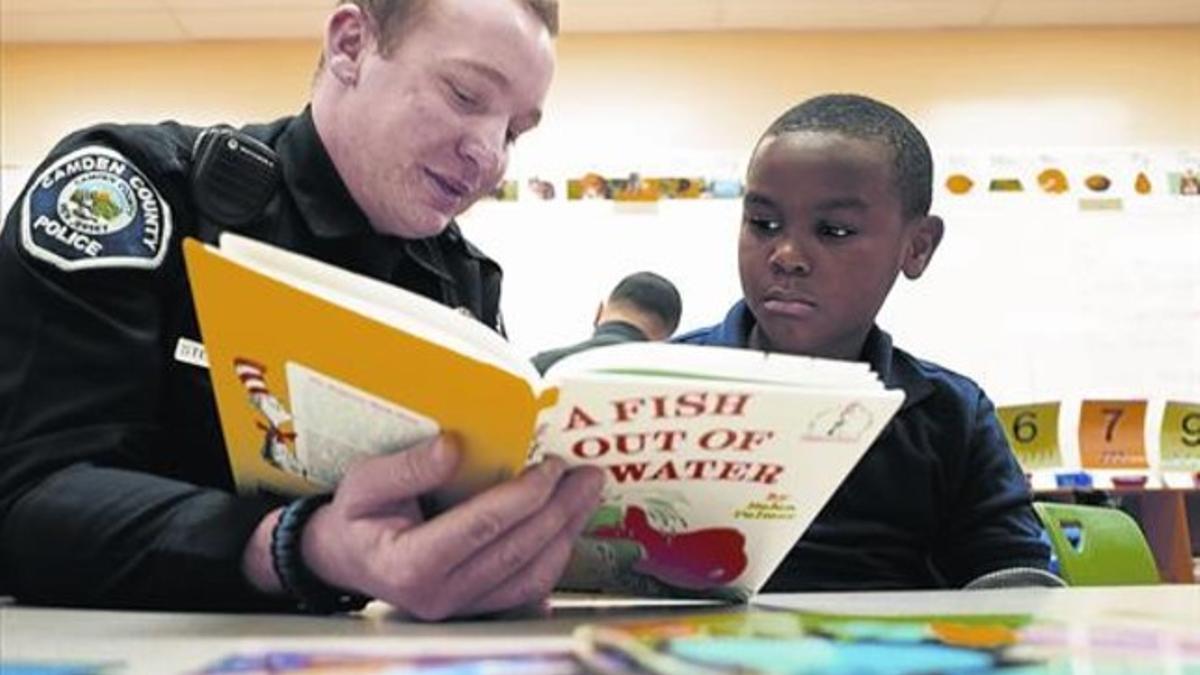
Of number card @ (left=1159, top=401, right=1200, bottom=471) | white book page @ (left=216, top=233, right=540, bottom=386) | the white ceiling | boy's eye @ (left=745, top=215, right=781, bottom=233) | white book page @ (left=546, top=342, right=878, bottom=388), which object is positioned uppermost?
the white ceiling

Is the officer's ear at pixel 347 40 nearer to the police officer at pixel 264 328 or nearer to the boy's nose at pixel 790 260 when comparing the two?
the police officer at pixel 264 328

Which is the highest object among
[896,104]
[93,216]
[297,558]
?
[896,104]

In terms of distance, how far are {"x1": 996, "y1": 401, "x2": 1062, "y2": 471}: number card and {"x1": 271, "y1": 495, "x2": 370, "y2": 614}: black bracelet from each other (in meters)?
2.83

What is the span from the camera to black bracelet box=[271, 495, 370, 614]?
679mm

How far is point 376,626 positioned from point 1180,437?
Answer: 10.3 ft

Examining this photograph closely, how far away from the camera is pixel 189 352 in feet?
2.96

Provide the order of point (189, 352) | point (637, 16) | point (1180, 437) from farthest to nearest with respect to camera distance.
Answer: point (637, 16), point (1180, 437), point (189, 352)

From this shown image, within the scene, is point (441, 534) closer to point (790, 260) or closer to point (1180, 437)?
point (790, 260)

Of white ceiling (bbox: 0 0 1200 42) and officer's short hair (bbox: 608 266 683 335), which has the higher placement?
white ceiling (bbox: 0 0 1200 42)

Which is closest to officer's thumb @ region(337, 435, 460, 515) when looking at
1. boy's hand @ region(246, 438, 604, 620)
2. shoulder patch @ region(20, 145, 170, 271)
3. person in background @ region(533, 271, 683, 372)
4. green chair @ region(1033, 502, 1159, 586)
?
boy's hand @ region(246, 438, 604, 620)

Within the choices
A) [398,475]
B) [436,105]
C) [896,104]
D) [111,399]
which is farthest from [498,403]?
[896,104]

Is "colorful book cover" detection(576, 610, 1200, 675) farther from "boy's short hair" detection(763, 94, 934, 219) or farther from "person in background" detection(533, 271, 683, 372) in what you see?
"person in background" detection(533, 271, 683, 372)

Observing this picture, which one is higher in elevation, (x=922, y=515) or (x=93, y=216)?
(x=93, y=216)

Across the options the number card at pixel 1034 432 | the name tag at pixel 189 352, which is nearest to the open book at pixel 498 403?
the name tag at pixel 189 352
